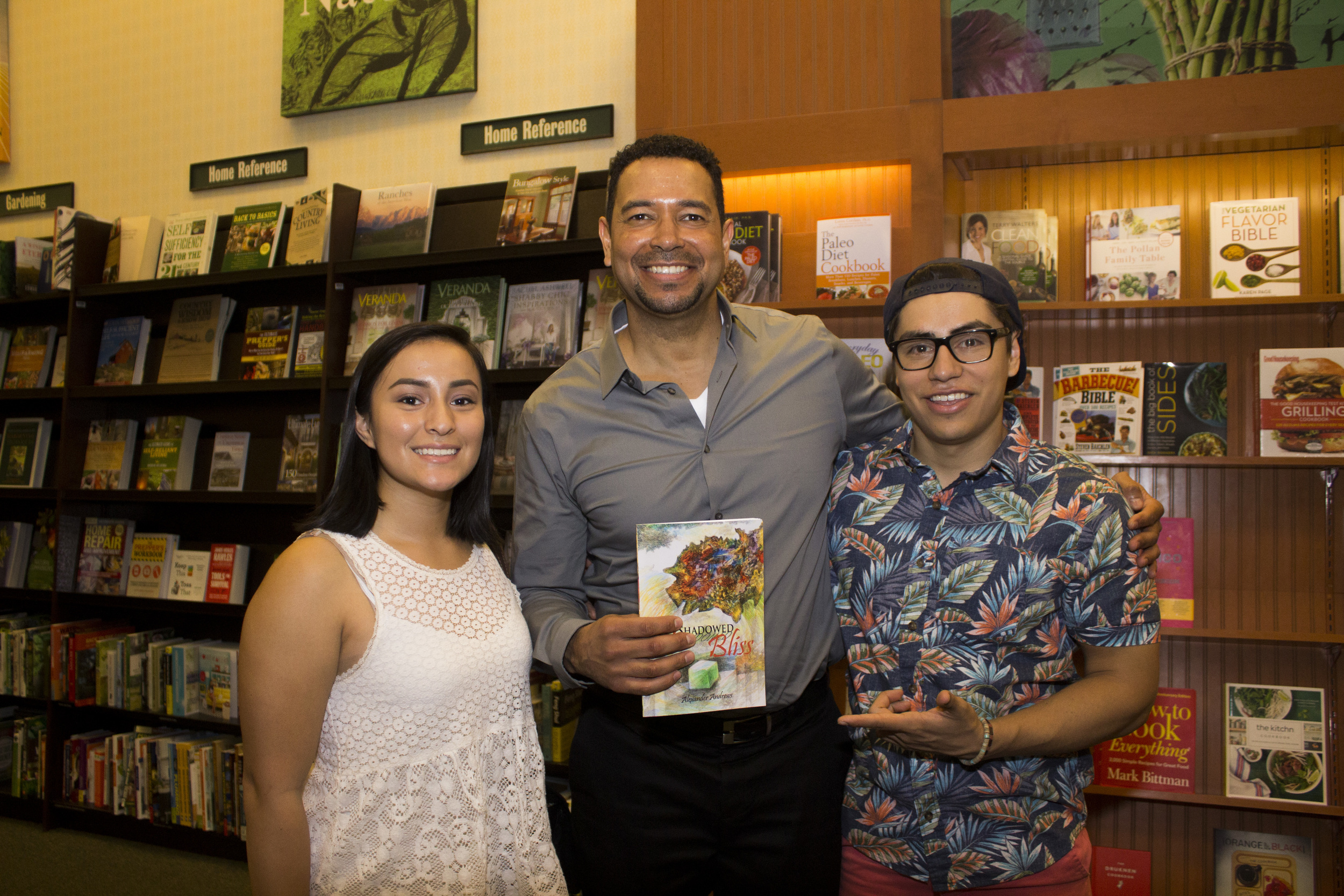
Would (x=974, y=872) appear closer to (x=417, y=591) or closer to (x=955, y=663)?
(x=955, y=663)

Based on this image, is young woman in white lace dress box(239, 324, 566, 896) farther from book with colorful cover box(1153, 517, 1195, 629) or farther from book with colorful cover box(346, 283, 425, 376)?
book with colorful cover box(1153, 517, 1195, 629)

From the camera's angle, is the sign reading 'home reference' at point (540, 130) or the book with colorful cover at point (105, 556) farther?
the book with colorful cover at point (105, 556)

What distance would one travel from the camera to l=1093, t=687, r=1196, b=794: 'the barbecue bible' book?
2.74 metres

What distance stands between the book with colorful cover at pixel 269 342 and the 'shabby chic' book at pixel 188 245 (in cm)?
33

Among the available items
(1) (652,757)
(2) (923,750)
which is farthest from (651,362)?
(2) (923,750)

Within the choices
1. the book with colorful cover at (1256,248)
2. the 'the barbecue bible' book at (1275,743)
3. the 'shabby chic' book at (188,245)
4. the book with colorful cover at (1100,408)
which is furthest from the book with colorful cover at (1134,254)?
the 'shabby chic' book at (188,245)

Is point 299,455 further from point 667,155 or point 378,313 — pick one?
point 667,155

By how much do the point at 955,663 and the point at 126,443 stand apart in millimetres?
4072

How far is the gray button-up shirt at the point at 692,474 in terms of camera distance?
5.73 feet

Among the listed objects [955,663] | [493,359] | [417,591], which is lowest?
[955,663]

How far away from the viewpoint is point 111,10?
4.53 m

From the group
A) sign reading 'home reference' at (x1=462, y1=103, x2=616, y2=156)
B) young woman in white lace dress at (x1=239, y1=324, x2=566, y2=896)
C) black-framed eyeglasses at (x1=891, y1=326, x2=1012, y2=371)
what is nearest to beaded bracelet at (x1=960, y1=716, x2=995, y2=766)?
black-framed eyeglasses at (x1=891, y1=326, x2=1012, y2=371)

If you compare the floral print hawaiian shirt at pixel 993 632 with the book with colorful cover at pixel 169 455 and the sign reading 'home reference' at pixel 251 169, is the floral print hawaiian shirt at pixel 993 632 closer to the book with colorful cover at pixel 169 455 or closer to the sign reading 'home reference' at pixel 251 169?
the book with colorful cover at pixel 169 455

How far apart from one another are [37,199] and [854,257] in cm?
468
